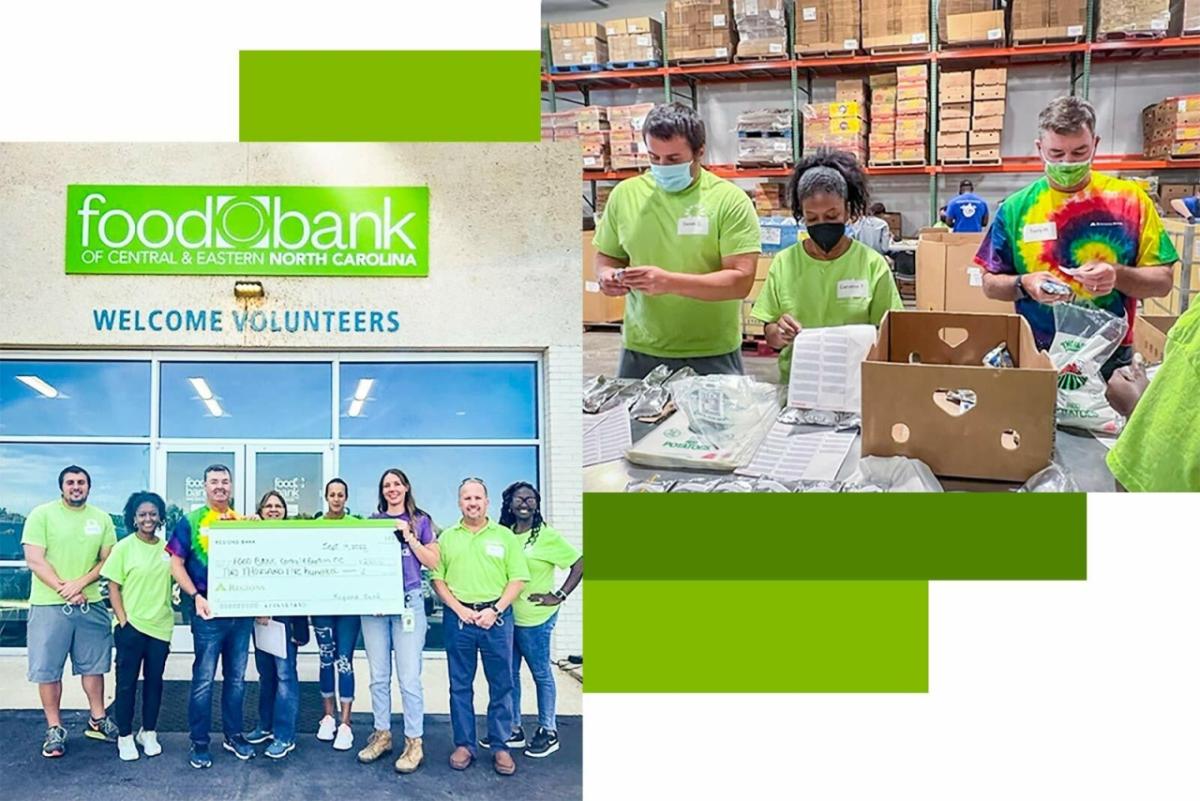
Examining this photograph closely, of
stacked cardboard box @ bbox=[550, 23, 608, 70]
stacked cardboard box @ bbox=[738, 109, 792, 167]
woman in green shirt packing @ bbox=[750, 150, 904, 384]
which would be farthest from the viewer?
stacked cardboard box @ bbox=[738, 109, 792, 167]

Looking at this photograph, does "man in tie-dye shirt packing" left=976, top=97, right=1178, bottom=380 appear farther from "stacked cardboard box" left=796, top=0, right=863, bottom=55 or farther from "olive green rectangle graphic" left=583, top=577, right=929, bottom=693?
"olive green rectangle graphic" left=583, top=577, right=929, bottom=693

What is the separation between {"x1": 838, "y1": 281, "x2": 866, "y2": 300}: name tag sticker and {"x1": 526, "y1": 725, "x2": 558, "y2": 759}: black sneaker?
1350 millimetres

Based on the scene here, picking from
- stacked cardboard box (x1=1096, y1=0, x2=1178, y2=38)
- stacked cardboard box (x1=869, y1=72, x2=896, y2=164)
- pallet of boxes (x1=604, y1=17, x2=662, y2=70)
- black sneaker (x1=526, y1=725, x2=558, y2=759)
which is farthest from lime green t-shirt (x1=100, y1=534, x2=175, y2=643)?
stacked cardboard box (x1=1096, y1=0, x2=1178, y2=38)

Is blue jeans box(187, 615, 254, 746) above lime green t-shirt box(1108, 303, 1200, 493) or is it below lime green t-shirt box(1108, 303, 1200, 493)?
below

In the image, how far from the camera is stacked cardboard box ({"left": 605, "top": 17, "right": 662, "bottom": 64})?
9.16 ft

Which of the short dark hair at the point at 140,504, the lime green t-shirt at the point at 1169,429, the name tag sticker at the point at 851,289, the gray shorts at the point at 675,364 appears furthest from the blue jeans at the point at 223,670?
the lime green t-shirt at the point at 1169,429

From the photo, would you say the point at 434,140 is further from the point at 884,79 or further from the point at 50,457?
the point at 884,79

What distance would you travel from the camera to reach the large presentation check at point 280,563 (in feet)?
7.94

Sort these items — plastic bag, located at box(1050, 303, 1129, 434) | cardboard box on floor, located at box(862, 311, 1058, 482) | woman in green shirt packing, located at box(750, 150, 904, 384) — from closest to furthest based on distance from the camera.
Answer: cardboard box on floor, located at box(862, 311, 1058, 482)
plastic bag, located at box(1050, 303, 1129, 434)
woman in green shirt packing, located at box(750, 150, 904, 384)

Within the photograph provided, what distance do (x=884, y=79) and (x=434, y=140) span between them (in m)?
1.68

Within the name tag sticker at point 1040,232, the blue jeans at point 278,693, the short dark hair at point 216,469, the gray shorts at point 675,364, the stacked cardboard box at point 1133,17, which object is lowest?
the blue jeans at point 278,693

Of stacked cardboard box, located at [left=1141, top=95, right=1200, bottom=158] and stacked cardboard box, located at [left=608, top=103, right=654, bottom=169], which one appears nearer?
stacked cardboard box, located at [left=608, top=103, right=654, bottom=169]

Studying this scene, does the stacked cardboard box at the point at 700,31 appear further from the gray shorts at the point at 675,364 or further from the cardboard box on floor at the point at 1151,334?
the cardboard box on floor at the point at 1151,334

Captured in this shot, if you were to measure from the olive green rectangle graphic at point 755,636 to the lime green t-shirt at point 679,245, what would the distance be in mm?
672
